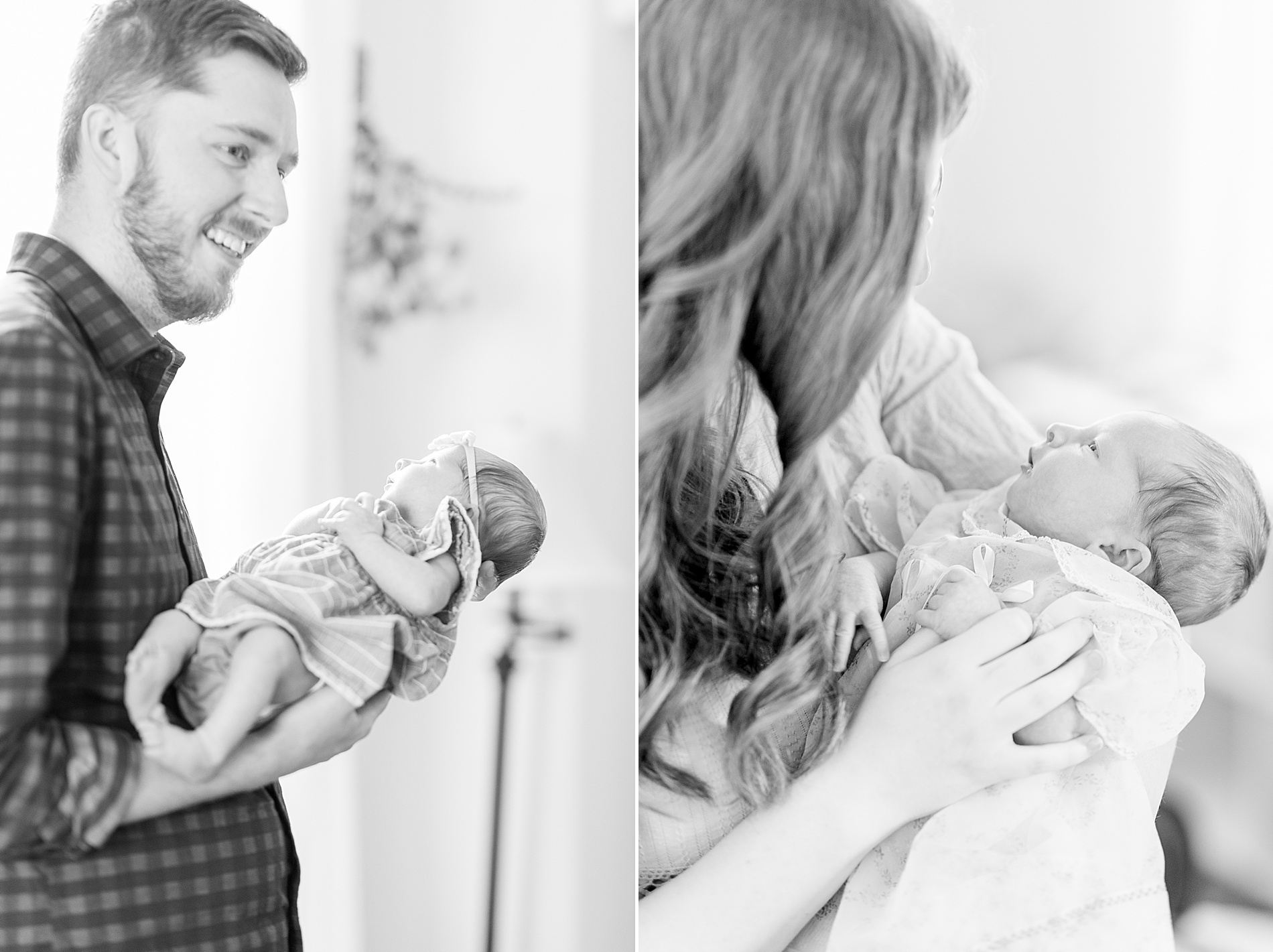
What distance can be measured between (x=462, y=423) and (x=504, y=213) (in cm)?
32

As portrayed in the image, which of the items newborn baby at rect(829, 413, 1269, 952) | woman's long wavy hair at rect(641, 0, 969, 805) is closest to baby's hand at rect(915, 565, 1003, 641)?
newborn baby at rect(829, 413, 1269, 952)

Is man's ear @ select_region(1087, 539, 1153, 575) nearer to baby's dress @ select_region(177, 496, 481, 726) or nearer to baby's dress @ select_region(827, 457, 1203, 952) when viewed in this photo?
baby's dress @ select_region(827, 457, 1203, 952)

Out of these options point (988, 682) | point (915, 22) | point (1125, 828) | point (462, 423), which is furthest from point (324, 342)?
point (1125, 828)

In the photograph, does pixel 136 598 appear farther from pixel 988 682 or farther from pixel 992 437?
pixel 992 437

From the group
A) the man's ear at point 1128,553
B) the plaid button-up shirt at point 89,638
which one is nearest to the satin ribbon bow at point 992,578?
the man's ear at point 1128,553

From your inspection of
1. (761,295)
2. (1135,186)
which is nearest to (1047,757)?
(761,295)

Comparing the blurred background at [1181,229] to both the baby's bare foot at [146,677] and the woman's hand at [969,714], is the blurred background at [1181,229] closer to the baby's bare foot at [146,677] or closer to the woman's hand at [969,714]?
the woman's hand at [969,714]

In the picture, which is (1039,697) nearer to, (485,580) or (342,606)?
(485,580)

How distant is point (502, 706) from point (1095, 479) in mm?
935

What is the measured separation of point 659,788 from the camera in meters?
1.27

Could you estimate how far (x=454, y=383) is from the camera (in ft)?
5.35

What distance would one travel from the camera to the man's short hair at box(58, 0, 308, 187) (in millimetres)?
1055

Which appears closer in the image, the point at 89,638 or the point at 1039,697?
the point at 89,638

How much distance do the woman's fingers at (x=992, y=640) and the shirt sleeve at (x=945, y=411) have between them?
0.28 m
